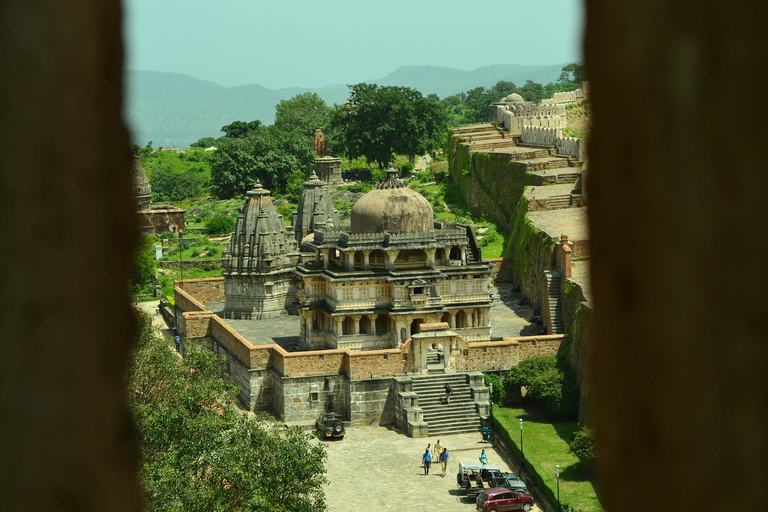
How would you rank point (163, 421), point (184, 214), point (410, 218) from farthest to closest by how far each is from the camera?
1. point (184, 214)
2. point (410, 218)
3. point (163, 421)

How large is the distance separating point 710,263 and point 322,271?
3238 centimetres

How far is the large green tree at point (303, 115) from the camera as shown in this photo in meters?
116

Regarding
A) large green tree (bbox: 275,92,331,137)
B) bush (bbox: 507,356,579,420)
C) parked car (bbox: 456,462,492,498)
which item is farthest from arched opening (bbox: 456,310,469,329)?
large green tree (bbox: 275,92,331,137)

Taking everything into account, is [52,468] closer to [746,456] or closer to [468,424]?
[746,456]

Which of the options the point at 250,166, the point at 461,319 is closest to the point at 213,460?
the point at 461,319

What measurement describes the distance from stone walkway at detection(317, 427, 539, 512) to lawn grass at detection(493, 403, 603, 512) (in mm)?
795

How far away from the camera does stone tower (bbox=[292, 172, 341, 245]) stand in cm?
4900

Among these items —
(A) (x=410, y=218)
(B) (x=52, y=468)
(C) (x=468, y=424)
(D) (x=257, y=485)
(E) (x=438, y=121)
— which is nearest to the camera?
(B) (x=52, y=468)

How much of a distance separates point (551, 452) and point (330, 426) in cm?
647

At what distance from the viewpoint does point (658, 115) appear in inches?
77.1

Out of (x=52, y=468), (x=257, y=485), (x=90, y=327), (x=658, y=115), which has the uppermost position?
(x=658, y=115)

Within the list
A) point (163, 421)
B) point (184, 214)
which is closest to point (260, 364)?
point (163, 421)

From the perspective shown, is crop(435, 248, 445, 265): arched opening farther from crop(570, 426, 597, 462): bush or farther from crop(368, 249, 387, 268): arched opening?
crop(570, 426, 597, 462): bush

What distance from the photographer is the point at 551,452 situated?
26375 millimetres
